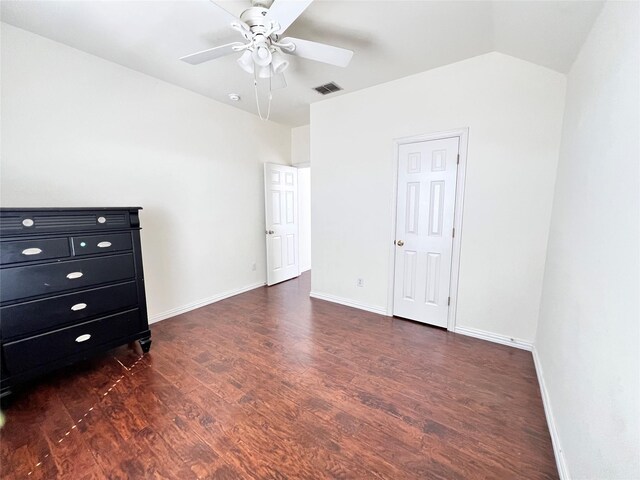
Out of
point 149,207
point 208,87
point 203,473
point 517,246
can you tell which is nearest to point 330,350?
point 203,473

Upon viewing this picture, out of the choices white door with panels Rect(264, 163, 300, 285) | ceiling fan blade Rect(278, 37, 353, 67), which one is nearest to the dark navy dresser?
ceiling fan blade Rect(278, 37, 353, 67)

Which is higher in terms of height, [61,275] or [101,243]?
[101,243]

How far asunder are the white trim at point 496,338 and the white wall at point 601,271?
0.70 meters

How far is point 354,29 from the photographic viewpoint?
200 centimetres

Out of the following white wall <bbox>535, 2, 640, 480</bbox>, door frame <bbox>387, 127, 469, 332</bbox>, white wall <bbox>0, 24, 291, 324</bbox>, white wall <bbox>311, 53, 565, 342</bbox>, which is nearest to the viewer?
white wall <bbox>535, 2, 640, 480</bbox>

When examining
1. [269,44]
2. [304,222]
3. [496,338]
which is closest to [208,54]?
[269,44]

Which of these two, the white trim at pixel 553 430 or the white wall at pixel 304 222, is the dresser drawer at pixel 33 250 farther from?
the white wall at pixel 304 222

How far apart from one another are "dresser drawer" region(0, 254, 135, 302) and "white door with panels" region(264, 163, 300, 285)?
2203 mm

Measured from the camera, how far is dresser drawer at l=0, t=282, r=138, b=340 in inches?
66.5

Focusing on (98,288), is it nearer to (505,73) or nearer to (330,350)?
(330,350)

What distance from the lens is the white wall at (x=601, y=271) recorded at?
0.88 m

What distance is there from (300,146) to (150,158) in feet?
7.80

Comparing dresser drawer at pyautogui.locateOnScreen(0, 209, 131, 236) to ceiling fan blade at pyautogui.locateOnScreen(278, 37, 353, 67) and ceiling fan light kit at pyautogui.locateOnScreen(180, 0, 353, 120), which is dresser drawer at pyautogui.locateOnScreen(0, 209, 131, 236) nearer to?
ceiling fan light kit at pyautogui.locateOnScreen(180, 0, 353, 120)

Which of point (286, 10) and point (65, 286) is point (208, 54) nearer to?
point (286, 10)
